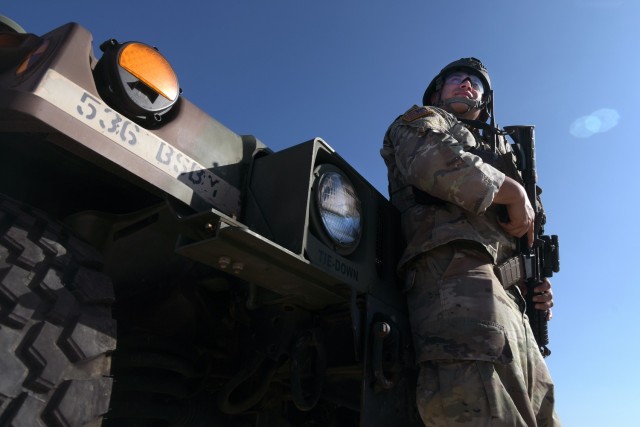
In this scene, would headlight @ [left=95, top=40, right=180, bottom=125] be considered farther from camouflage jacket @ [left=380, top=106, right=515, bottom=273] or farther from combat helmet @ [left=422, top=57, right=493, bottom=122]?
combat helmet @ [left=422, top=57, right=493, bottom=122]

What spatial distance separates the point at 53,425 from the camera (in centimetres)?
131

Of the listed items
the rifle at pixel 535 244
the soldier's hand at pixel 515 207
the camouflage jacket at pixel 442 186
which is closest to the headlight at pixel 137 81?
the camouflage jacket at pixel 442 186

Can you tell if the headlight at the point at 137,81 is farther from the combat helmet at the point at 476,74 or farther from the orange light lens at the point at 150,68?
the combat helmet at the point at 476,74

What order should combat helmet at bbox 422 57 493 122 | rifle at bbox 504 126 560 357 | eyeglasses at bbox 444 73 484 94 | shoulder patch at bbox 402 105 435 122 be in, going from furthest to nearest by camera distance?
1. combat helmet at bbox 422 57 493 122
2. eyeglasses at bbox 444 73 484 94
3. rifle at bbox 504 126 560 357
4. shoulder patch at bbox 402 105 435 122

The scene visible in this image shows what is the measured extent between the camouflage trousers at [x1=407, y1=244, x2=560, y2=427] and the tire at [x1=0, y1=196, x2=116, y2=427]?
1.19m

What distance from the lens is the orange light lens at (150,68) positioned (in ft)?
5.46

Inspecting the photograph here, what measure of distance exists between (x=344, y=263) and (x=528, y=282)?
163cm

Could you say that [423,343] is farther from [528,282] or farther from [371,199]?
[528,282]

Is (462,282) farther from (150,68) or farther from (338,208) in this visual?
(150,68)

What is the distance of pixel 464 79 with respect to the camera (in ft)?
11.8

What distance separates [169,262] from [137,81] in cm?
78

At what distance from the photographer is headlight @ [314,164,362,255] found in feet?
6.66

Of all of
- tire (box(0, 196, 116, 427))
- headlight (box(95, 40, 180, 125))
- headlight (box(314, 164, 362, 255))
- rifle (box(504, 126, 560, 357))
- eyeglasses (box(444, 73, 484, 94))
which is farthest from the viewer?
eyeglasses (box(444, 73, 484, 94))

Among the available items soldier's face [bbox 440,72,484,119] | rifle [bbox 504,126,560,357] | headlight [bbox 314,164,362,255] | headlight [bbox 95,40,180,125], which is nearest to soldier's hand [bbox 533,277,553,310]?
rifle [bbox 504,126,560,357]
